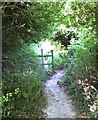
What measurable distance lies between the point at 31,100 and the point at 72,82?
187 cm

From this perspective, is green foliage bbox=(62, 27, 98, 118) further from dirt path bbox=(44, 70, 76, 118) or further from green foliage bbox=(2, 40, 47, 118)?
green foliage bbox=(2, 40, 47, 118)

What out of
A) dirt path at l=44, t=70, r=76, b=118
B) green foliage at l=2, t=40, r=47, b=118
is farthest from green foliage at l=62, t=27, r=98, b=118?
green foliage at l=2, t=40, r=47, b=118

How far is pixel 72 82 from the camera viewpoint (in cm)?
622

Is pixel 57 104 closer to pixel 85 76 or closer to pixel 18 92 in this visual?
pixel 85 76

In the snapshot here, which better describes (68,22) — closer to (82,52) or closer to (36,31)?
(36,31)

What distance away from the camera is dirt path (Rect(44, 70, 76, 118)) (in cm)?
468

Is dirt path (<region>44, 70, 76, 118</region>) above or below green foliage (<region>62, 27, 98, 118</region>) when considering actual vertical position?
below

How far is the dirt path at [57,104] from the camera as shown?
4.68 metres

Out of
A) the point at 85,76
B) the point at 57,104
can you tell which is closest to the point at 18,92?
the point at 57,104

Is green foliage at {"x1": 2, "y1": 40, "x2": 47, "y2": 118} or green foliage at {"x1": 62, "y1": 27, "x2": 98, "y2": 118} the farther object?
green foliage at {"x1": 62, "y1": 27, "x2": 98, "y2": 118}

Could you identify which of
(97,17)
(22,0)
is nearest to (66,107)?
(97,17)

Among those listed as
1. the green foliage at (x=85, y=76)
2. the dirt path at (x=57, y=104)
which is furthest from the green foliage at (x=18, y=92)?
the green foliage at (x=85, y=76)

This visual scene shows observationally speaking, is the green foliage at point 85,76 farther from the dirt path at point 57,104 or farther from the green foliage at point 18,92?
the green foliage at point 18,92

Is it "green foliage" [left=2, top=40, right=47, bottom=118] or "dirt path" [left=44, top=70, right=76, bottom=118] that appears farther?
"dirt path" [left=44, top=70, right=76, bottom=118]
